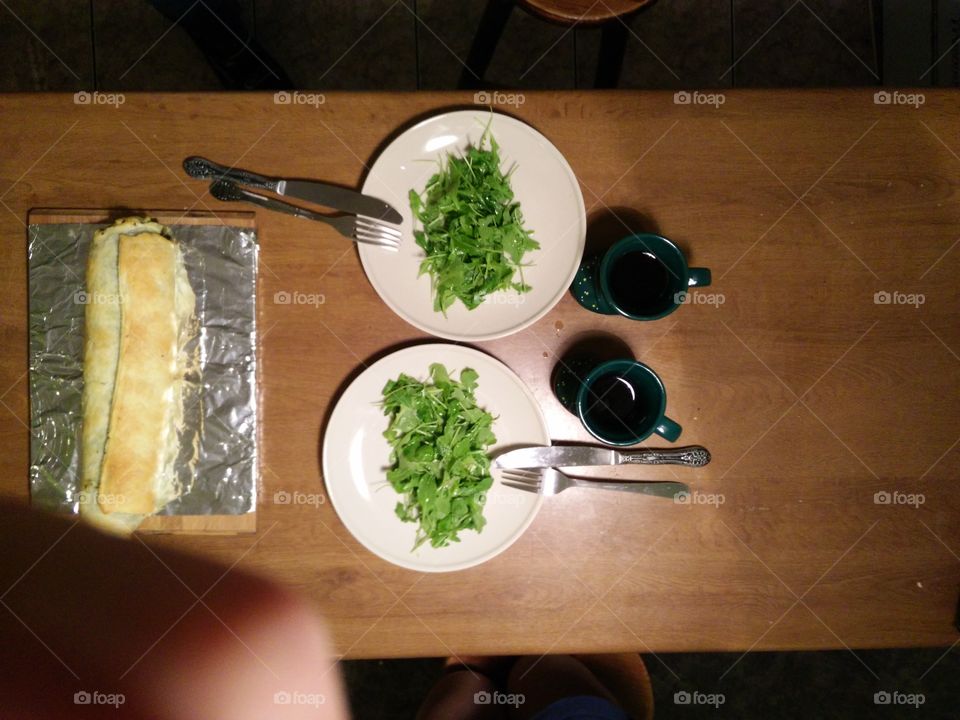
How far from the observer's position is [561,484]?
1.17m

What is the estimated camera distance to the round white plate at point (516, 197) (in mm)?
1124

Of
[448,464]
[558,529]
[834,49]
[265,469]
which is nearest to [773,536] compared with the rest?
[558,529]

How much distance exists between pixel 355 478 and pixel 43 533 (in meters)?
0.58

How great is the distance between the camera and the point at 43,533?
1158 millimetres

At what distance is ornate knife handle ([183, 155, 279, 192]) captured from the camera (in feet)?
3.73

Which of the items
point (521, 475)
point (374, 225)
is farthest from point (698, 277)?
point (374, 225)

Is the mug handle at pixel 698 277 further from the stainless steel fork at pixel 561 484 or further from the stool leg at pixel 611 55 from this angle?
the stool leg at pixel 611 55

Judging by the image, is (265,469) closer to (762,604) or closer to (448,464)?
(448,464)

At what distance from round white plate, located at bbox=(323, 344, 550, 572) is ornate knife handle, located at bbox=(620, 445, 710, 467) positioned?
0.57ft

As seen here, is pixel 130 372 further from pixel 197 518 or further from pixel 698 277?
pixel 698 277

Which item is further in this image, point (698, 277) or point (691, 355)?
point (691, 355)

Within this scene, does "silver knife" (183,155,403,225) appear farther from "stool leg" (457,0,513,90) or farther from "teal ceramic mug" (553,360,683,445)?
"stool leg" (457,0,513,90)

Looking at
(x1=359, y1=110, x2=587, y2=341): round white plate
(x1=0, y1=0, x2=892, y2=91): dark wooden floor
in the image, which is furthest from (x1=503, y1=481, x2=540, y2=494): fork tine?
(x1=0, y1=0, x2=892, y2=91): dark wooden floor

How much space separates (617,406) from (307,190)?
2.22ft
